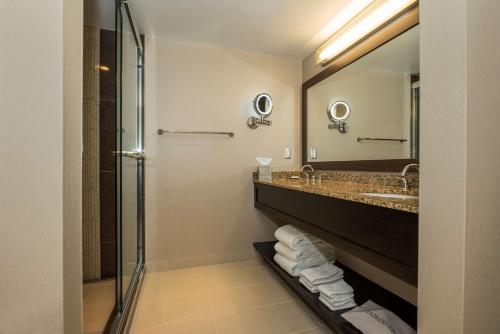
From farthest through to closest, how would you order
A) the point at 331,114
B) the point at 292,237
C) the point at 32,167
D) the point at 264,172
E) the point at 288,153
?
the point at 288,153
the point at 264,172
the point at 331,114
the point at 292,237
the point at 32,167

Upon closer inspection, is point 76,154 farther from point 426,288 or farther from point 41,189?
point 426,288

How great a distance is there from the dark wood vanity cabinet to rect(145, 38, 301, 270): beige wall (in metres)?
0.81

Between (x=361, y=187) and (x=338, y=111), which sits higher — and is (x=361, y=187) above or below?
below

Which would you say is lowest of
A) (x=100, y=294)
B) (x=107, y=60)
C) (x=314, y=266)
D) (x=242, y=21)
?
(x=100, y=294)

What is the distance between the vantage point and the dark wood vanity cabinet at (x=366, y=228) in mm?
755

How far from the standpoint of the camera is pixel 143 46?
1893mm

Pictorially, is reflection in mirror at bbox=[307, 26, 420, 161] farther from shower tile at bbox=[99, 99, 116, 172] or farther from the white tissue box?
shower tile at bbox=[99, 99, 116, 172]

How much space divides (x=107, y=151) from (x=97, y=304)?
0.97 metres

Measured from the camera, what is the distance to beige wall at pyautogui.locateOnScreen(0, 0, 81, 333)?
0.53 m

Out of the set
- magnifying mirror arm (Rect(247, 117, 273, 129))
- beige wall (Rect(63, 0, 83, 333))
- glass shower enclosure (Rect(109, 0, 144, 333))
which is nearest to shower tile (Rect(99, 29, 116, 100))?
glass shower enclosure (Rect(109, 0, 144, 333))

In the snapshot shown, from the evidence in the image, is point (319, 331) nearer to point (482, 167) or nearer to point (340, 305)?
point (340, 305)

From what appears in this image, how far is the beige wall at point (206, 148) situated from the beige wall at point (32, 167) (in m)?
1.42

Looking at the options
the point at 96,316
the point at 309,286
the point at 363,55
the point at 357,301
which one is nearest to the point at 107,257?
the point at 96,316

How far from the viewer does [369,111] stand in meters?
1.64
